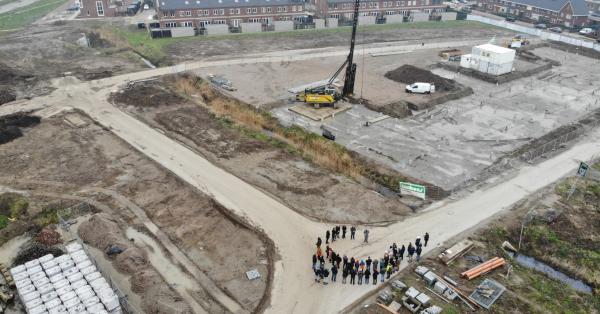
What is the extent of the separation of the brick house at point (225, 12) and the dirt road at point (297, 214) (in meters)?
37.9

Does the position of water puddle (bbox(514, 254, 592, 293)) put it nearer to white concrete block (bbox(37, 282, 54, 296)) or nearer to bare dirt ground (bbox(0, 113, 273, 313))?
bare dirt ground (bbox(0, 113, 273, 313))

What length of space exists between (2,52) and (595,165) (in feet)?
239

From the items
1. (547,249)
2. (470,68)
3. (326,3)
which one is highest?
(326,3)

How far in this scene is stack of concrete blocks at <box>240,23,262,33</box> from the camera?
253 ft

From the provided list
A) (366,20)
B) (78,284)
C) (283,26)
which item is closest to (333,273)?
(78,284)

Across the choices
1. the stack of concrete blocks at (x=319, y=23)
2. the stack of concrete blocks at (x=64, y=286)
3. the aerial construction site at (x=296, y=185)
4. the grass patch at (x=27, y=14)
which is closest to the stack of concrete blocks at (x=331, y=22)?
the stack of concrete blocks at (x=319, y=23)

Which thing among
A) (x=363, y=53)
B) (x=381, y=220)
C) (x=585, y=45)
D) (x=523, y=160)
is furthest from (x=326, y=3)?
(x=381, y=220)

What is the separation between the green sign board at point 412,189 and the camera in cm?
3047

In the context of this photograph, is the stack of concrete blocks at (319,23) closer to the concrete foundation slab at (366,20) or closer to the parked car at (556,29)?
the concrete foundation slab at (366,20)

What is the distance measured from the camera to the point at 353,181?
3247cm

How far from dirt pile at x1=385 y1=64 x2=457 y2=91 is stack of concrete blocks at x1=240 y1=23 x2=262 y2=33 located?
31.3 metres

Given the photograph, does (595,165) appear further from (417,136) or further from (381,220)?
(381,220)

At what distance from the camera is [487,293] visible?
2188 centimetres

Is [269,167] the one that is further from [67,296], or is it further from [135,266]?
[67,296]
